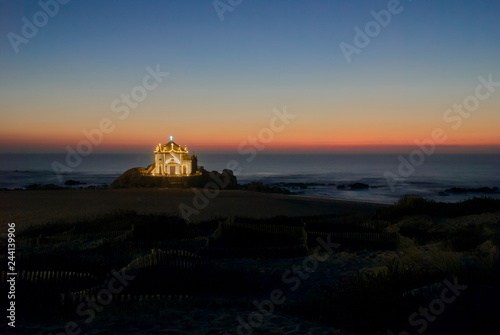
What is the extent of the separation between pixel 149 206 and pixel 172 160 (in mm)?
13703

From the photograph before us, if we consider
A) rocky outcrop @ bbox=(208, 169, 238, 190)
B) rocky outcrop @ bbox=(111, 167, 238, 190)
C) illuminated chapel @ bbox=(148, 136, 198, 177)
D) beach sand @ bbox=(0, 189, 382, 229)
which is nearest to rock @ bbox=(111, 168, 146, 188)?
rocky outcrop @ bbox=(111, 167, 238, 190)

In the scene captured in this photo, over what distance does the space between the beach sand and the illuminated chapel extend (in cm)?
785

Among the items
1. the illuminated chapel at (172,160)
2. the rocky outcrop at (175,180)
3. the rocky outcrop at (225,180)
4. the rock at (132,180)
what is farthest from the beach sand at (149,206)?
the rocky outcrop at (225,180)

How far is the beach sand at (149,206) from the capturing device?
16953mm

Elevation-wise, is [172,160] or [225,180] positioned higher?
[172,160]

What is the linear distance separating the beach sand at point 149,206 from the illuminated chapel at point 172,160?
7.85m

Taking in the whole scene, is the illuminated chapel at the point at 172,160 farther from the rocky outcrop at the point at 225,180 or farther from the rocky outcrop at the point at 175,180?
the rocky outcrop at the point at 225,180

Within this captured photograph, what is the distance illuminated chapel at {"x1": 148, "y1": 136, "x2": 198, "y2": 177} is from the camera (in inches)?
1314

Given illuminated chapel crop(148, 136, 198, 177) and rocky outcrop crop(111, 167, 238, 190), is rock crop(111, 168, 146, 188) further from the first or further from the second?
illuminated chapel crop(148, 136, 198, 177)

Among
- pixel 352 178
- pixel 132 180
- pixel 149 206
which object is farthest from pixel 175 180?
pixel 352 178

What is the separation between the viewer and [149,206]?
66.7ft

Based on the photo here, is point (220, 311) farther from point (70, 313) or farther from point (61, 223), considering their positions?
point (61, 223)

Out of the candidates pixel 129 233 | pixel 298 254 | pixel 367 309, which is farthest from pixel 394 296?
pixel 129 233

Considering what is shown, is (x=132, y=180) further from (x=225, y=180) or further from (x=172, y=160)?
(x=225, y=180)
